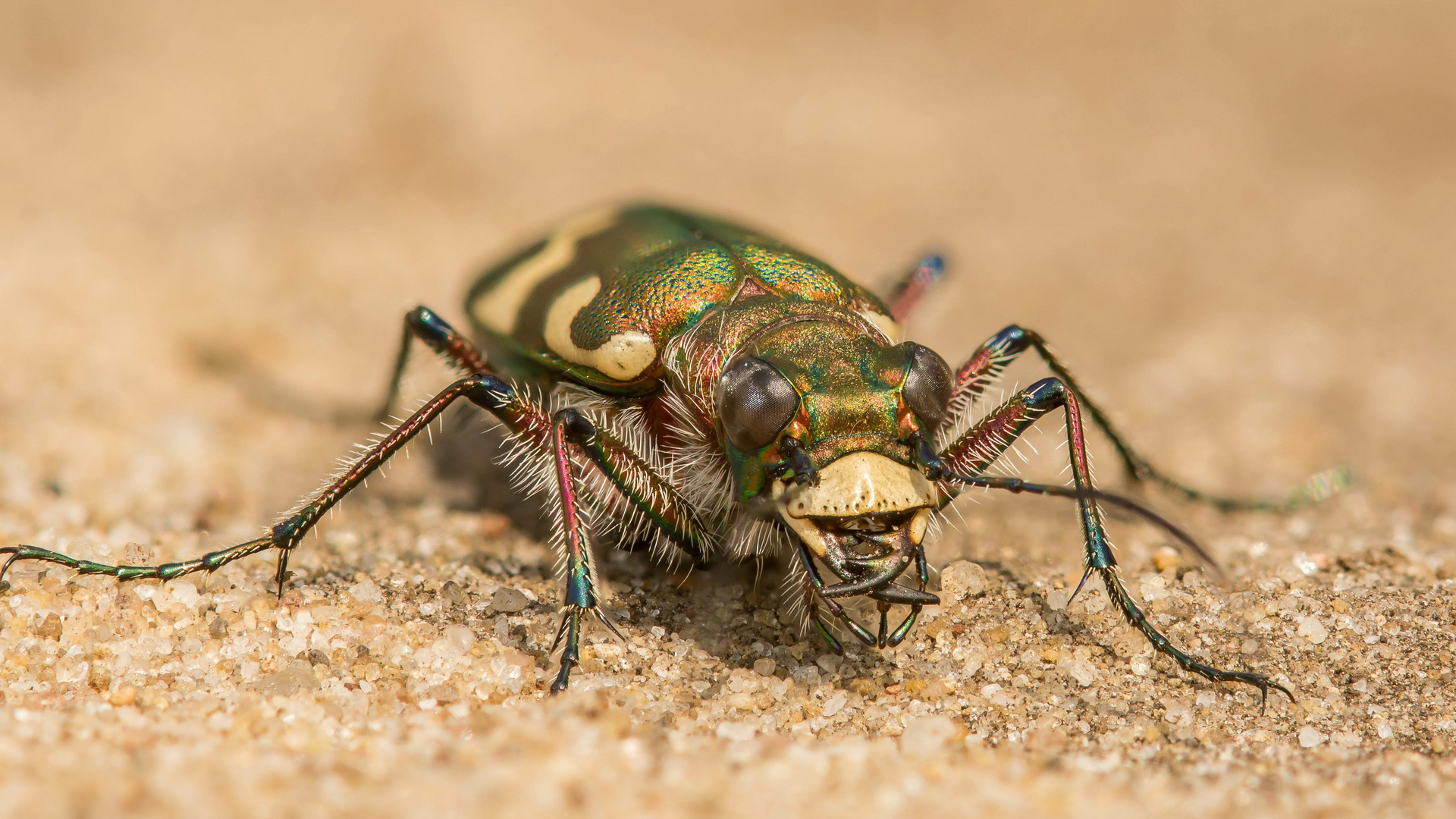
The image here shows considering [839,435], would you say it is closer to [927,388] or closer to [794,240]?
[927,388]

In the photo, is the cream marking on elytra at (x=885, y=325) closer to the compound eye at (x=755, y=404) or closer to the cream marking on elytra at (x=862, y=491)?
the compound eye at (x=755, y=404)

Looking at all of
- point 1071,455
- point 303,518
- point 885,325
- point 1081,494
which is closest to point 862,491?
point 1081,494

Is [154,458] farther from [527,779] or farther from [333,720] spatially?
[527,779]

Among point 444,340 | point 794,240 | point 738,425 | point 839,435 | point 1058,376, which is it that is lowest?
point 444,340

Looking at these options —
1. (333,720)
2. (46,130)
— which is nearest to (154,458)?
(333,720)

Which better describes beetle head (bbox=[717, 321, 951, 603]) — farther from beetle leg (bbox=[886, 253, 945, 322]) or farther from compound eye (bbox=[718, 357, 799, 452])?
beetle leg (bbox=[886, 253, 945, 322])

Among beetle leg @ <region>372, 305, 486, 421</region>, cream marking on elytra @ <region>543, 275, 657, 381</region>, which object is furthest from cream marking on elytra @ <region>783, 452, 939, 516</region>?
beetle leg @ <region>372, 305, 486, 421</region>
